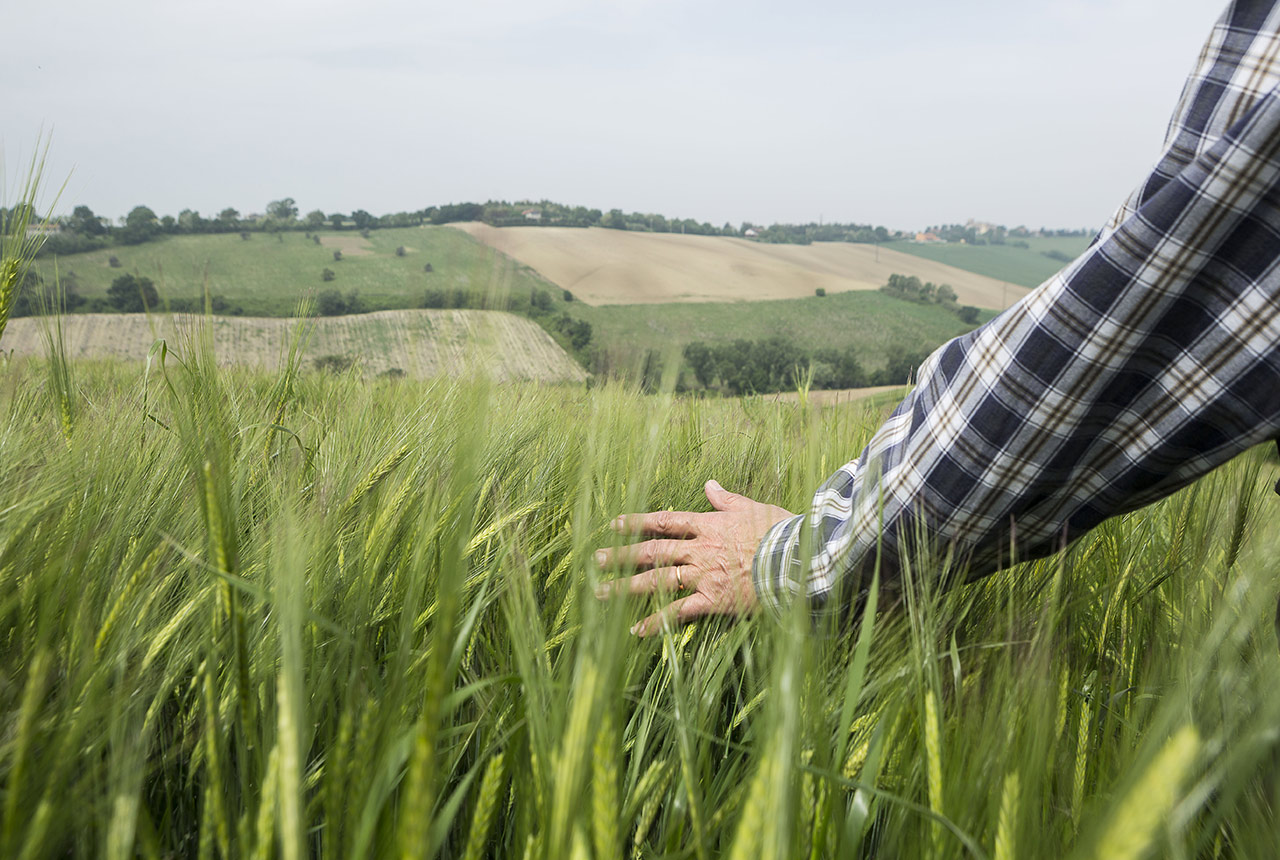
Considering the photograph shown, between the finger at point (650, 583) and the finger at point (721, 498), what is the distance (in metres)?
0.17

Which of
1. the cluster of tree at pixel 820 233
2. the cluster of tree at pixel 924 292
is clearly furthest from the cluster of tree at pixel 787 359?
the cluster of tree at pixel 820 233

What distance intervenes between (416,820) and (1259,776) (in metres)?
0.61

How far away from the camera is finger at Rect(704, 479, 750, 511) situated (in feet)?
3.37

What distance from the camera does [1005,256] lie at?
197 feet

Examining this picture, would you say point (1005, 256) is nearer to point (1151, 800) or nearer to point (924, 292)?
point (924, 292)

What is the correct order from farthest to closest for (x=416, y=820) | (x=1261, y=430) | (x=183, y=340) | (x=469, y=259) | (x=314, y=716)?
(x=183, y=340) → (x=1261, y=430) → (x=314, y=716) → (x=469, y=259) → (x=416, y=820)

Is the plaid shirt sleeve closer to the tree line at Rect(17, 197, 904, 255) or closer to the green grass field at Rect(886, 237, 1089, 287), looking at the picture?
the tree line at Rect(17, 197, 904, 255)

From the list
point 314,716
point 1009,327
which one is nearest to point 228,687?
point 314,716

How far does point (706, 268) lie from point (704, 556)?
150ft

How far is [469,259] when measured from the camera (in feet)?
1.28

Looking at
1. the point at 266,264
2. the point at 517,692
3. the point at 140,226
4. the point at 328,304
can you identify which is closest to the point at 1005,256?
the point at 266,264

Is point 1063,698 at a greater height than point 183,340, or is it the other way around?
point 183,340

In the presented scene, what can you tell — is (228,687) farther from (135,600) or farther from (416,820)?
(416,820)

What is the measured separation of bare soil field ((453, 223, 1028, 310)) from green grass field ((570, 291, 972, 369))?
0.87 meters
